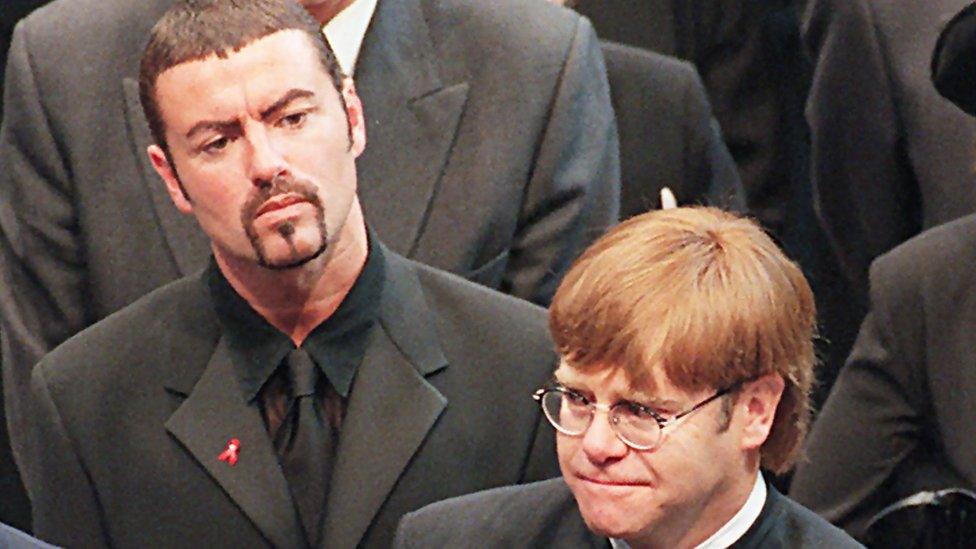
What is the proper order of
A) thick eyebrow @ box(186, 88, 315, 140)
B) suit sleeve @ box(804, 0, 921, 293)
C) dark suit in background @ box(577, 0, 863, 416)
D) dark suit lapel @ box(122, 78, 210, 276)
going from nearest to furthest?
1. thick eyebrow @ box(186, 88, 315, 140)
2. dark suit lapel @ box(122, 78, 210, 276)
3. suit sleeve @ box(804, 0, 921, 293)
4. dark suit in background @ box(577, 0, 863, 416)

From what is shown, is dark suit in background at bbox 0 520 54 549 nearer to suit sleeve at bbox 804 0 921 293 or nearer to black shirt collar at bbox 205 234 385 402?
black shirt collar at bbox 205 234 385 402

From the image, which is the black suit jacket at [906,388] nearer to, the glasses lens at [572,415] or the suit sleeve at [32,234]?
the glasses lens at [572,415]

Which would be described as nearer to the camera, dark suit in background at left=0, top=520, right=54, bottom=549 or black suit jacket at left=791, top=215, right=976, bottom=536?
dark suit in background at left=0, top=520, right=54, bottom=549

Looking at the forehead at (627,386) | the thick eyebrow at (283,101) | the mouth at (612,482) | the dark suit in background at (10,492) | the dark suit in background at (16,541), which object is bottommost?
the dark suit in background at (10,492)

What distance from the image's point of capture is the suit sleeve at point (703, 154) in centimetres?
489

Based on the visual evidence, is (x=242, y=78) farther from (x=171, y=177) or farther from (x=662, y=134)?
(x=662, y=134)

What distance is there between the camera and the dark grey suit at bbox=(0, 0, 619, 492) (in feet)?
13.0

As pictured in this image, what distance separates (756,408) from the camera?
10.5 feet

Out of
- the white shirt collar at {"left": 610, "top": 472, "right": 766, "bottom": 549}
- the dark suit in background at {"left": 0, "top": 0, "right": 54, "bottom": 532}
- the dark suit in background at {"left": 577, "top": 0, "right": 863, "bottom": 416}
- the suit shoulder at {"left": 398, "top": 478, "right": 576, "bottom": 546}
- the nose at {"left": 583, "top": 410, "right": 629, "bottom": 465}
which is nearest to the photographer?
the nose at {"left": 583, "top": 410, "right": 629, "bottom": 465}

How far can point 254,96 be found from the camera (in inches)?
136

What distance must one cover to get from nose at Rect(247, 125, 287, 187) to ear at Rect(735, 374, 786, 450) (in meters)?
0.72

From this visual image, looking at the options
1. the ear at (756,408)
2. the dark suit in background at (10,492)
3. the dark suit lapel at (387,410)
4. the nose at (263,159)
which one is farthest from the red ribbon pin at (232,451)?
the dark suit in background at (10,492)

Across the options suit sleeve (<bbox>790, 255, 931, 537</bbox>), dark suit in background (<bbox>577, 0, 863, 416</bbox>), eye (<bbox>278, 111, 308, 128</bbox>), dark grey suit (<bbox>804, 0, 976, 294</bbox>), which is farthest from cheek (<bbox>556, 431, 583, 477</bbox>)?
dark suit in background (<bbox>577, 0, 863, 416</bbox>)

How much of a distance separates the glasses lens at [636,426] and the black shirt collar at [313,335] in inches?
21.6
